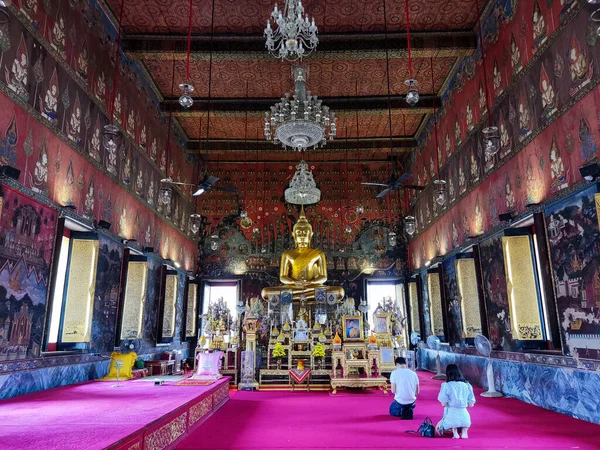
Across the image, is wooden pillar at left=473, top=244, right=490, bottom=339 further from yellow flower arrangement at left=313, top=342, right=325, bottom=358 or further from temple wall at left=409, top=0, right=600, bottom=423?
yellow flower arrangement at left=313, top=342, right=325, bottom=358

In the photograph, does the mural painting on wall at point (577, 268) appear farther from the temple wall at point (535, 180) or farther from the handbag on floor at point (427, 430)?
the handbag on floor at point (427, 430)

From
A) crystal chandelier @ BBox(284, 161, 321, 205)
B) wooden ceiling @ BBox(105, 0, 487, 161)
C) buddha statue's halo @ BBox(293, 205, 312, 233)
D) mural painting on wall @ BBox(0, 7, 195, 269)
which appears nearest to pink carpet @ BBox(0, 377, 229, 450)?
mural painting on wall @ BBox(0, 7, 195, 269)

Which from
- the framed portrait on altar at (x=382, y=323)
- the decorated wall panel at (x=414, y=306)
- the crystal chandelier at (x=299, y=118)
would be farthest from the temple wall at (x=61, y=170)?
the decorated wall panel at (x=414, y=306)

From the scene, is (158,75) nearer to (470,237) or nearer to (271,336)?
(271,336)

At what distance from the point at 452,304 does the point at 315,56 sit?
5.99m

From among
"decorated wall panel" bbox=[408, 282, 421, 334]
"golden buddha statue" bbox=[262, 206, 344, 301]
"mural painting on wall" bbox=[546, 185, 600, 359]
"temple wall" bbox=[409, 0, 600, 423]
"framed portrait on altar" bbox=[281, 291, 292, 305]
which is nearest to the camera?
"mural painting on wall" bbox=[546, 185, 600, 359]

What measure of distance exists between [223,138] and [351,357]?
25.4ft

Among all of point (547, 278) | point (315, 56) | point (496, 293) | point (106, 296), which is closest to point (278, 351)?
point (106, 296)

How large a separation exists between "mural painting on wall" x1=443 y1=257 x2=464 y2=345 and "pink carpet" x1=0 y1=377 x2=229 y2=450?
18.0 feet

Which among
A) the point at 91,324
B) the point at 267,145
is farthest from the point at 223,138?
the point at 91,324

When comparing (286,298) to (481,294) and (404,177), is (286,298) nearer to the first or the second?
(481,294)

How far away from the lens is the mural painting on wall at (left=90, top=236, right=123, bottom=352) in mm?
6996

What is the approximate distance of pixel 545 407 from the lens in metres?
5.57

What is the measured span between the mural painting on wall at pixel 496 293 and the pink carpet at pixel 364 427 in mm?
1028
